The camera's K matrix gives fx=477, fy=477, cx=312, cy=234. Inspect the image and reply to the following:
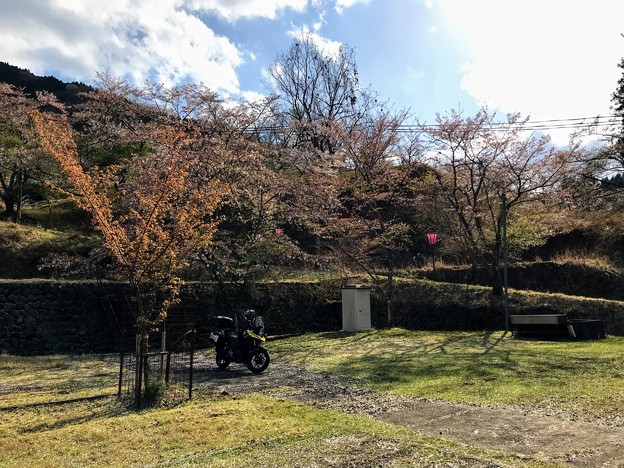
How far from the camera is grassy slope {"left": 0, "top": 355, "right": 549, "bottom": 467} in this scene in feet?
12.0

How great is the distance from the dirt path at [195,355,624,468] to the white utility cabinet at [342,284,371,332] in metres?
6.85

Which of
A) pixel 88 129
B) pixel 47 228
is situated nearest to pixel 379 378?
pixel 88 129

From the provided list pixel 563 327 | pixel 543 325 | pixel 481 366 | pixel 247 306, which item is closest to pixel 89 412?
pixel 481 366

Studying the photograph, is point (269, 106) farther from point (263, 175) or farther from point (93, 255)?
point (93, 255)

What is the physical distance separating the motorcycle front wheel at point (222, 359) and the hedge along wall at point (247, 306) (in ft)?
9.84

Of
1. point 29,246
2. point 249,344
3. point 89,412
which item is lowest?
point 89,412

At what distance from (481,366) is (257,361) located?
387 cm

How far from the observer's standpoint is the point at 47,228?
64.0 ft

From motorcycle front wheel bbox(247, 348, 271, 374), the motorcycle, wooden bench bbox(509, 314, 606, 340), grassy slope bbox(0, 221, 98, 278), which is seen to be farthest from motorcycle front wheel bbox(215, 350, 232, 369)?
grassy slope bbox(0, 221, 98, 278)

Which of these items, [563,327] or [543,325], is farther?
[543,325]

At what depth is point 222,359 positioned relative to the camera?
905 cm

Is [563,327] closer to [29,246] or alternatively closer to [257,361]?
[257,361]

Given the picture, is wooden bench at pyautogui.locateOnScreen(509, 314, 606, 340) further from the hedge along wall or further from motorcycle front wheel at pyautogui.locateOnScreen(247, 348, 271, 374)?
motorcycle front wheel at pyautogui.locateOnScreen(247, 348, 271, 374)

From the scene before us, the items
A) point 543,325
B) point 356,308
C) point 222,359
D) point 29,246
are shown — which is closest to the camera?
point 222,359
